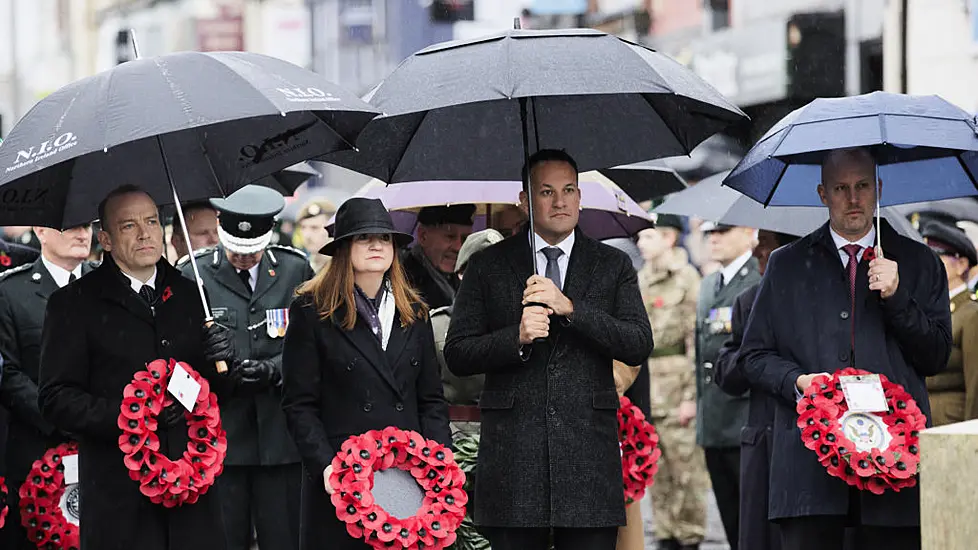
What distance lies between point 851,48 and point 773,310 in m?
14.4

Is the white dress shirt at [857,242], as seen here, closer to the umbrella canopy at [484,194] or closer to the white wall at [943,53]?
the umbrella canopy at [484,194]

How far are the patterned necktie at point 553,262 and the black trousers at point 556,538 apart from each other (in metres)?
1.01

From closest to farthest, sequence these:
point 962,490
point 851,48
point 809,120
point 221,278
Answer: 1. point 962,490
2. point 809,120
3. point 221,278
4. point 851,48

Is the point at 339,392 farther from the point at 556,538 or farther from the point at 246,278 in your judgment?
the point at 246,278

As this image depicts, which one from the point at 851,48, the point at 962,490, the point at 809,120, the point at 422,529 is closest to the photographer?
the point at 962,490

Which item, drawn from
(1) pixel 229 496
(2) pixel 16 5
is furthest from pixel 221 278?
(2) pixel 16 5

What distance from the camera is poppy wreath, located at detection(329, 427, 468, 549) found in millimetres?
6430

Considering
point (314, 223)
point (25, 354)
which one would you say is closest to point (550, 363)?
point (25, 354)

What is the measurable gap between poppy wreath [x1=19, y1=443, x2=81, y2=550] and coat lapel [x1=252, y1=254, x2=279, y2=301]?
177cm

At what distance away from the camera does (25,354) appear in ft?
27.6

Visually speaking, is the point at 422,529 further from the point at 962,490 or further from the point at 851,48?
the point at 851,48

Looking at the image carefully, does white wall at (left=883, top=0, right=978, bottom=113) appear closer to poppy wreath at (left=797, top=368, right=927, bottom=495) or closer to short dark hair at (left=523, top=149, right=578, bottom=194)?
poppy wreath at (left=797, top=368, right=927, bottom=495)

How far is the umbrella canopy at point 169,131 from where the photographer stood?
608 centimetres

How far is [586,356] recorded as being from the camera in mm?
6750
